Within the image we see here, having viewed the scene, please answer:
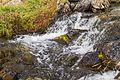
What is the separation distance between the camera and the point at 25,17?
16.7m

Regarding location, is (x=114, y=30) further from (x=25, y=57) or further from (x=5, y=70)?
(x=5, y=70)

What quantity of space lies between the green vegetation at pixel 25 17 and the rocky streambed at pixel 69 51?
44cm

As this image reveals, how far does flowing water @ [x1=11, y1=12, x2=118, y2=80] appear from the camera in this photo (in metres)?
12.2

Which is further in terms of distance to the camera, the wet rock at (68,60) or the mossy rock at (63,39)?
the mossy rock at (63,39)

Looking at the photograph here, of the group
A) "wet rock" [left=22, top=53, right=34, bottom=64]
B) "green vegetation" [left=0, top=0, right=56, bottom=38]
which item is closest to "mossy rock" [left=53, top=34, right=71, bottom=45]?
"green vegetation" [left=0, top=0, right=56, bottom=38]

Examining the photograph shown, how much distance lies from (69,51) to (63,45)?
874 mm

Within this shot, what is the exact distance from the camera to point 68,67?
1221cm

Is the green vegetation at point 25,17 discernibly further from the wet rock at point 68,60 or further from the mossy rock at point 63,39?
the wet rock at point 68,60

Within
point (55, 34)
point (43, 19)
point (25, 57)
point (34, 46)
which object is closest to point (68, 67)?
point (25, 57)

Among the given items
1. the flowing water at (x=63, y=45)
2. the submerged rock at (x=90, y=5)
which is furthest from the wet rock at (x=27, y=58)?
the submerged rock at (x=90, y=5)

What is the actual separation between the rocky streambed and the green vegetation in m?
0.44

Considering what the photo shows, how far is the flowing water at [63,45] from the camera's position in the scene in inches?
482

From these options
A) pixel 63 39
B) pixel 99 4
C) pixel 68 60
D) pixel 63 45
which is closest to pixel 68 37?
pixel 63 39

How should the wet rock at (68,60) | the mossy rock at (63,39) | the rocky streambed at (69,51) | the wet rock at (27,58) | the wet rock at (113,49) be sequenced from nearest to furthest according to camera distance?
1. the rocky streambed at (69,51)
2. the wet rock at (113,49)
3. the wet rock at (68,60)
4. the wet rock at (27,58)
5. the mossy rock at (63,39)
